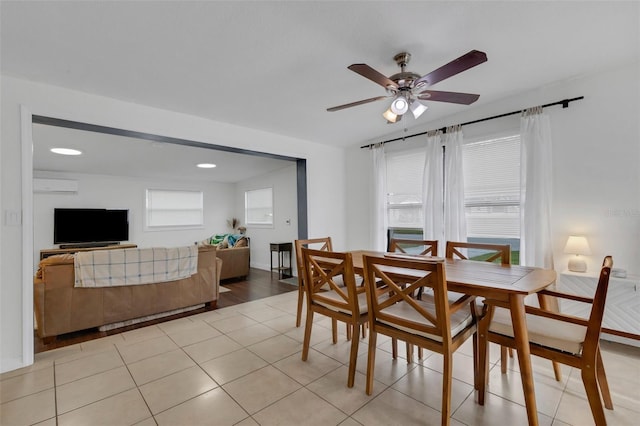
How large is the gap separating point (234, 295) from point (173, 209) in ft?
13.3

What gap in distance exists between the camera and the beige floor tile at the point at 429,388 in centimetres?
177

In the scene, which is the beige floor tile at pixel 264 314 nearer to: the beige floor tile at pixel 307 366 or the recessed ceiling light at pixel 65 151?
the beige floor tile at pixel 307 366

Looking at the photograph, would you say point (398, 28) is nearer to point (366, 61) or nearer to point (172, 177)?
point (366, 61)

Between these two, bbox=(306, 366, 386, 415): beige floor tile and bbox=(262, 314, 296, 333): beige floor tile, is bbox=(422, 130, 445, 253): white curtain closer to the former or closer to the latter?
bbox=(262, 314, 296, 333): beige floor tile

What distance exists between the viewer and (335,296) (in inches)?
93.5

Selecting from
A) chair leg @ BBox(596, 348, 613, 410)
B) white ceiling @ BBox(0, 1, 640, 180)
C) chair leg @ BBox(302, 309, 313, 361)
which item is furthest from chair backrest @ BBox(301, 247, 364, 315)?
white ceiling @ BBox(0, 1, 640, 180)

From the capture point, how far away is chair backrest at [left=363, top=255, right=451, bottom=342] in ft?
5.00

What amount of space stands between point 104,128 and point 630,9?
4.21 meters

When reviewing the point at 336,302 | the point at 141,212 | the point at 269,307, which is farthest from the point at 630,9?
the point at 141,212

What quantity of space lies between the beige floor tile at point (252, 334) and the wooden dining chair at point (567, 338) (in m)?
1.85

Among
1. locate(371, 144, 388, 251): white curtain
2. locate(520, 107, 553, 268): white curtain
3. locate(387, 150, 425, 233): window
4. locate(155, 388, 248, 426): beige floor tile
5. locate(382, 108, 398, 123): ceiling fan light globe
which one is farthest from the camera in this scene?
locate(371, 144, 388, 251): white curtain

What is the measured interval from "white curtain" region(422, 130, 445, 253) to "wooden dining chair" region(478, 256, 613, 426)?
176 cm

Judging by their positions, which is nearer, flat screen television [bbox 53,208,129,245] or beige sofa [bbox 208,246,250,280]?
beige sofa [bbox 208,246,250,280]

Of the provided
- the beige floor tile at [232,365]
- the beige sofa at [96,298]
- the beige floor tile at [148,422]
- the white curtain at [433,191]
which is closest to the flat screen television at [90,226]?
the beige sofa at [96,298]
